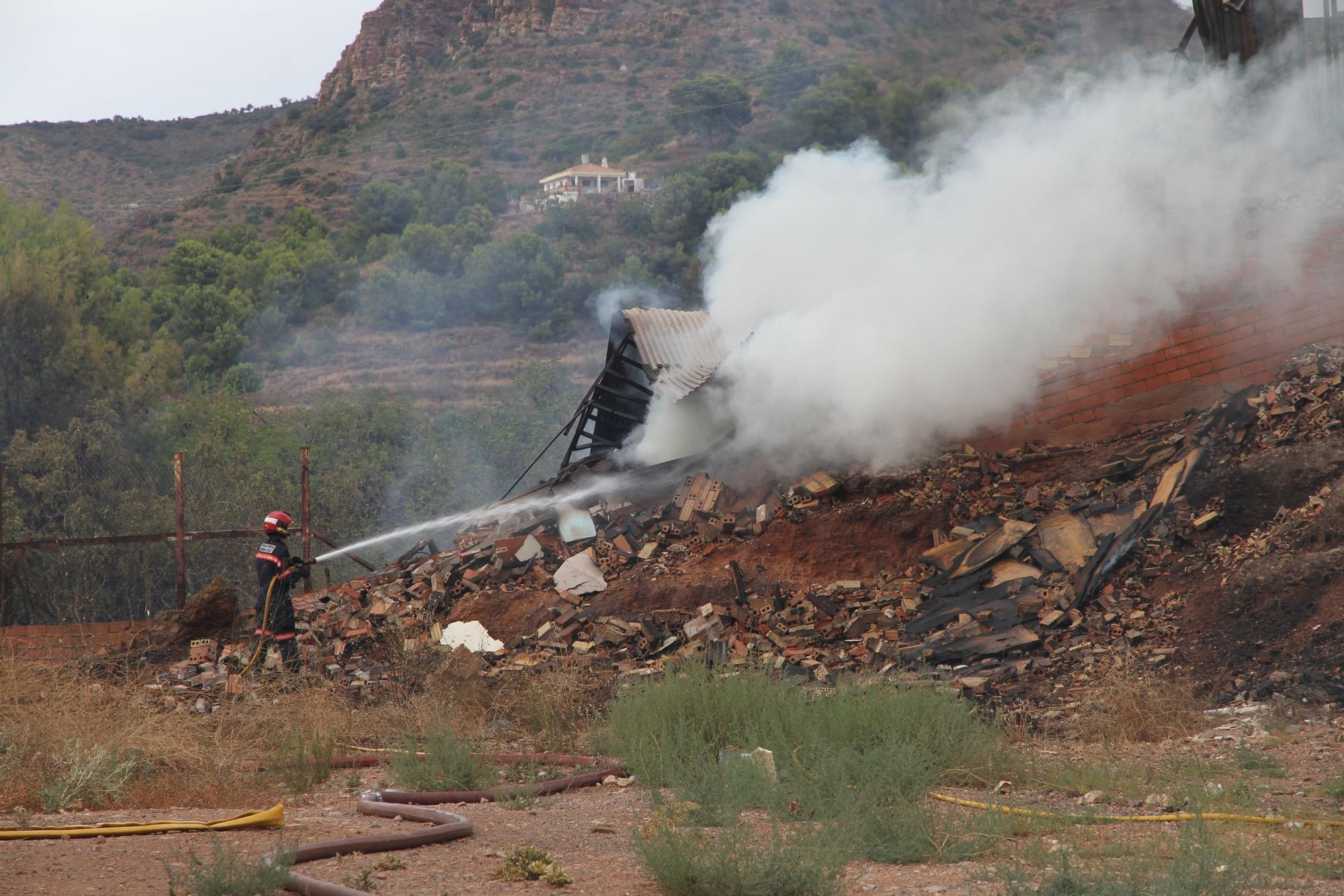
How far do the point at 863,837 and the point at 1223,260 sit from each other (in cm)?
690

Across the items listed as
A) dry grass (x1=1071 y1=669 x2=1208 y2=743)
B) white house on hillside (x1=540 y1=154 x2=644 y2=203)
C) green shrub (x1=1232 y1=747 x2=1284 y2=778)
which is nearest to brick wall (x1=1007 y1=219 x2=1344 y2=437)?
dry grass (x1=1071 y1=669 x2=1208 y2=743)

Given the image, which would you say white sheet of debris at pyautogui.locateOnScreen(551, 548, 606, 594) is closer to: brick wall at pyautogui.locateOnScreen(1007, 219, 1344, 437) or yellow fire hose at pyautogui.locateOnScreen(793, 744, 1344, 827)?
brick wall at pyautogui.locateOnScreen(1007, 219, 1344, 437)

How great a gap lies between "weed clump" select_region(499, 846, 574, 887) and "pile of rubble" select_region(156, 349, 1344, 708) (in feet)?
8.90

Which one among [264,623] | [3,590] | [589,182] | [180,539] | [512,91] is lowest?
[264,623]

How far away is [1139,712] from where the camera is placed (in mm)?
6512

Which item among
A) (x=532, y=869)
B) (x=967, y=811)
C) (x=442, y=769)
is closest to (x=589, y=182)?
A: (x=442, y=769)

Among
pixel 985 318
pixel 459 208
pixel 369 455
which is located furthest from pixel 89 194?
pixel 985 318

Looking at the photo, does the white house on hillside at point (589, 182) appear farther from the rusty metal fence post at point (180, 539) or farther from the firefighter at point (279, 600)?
the firefighter at point (279, 600)

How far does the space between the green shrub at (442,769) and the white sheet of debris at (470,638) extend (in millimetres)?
3772

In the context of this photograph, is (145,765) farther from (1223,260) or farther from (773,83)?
(773,83)

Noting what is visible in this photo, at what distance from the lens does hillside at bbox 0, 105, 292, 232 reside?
54406 millimetres

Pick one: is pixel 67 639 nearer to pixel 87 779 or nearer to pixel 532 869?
pixel 87 779

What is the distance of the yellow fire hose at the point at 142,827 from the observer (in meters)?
4.95

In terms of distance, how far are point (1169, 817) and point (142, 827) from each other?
4.39 metres
